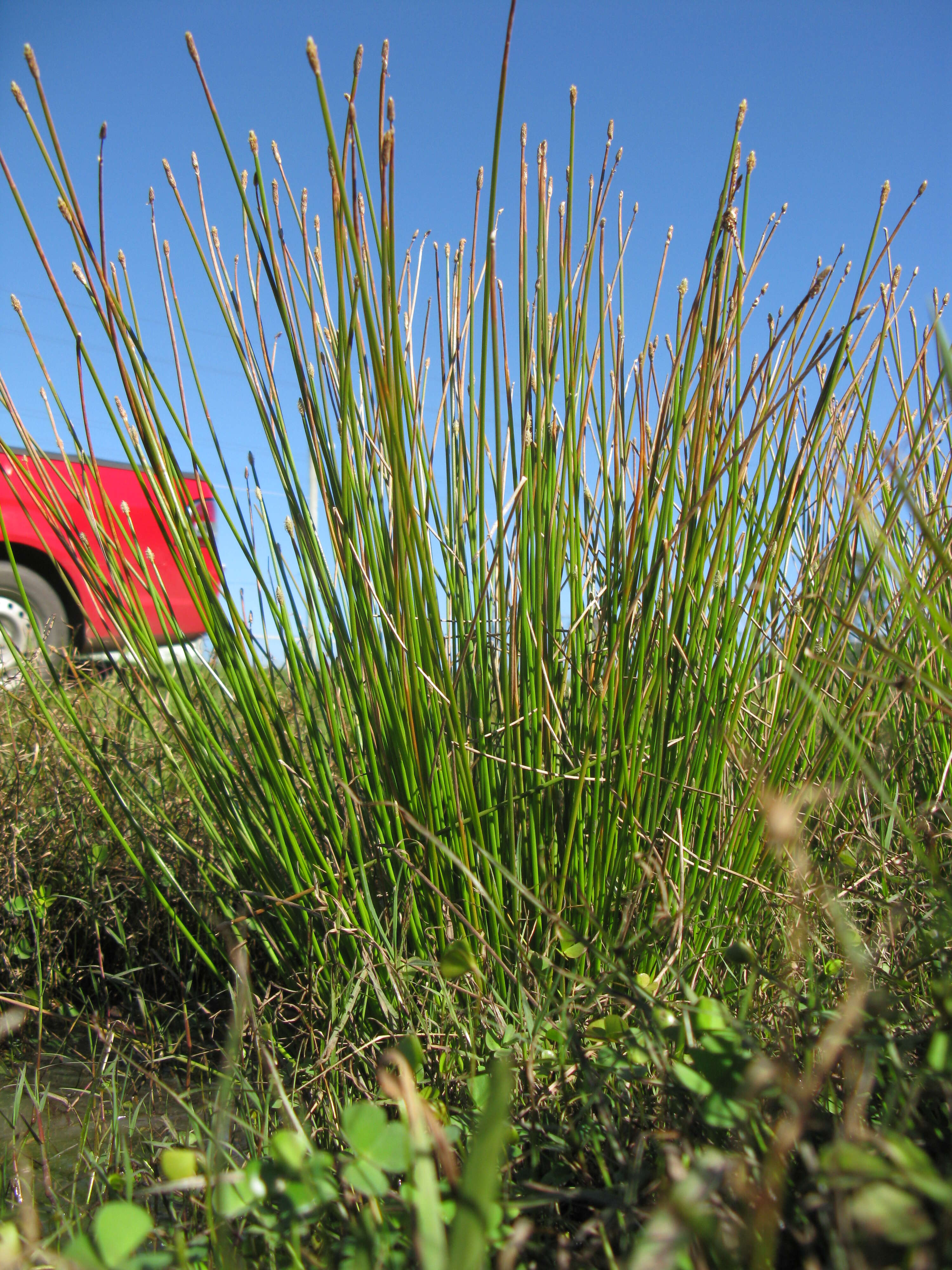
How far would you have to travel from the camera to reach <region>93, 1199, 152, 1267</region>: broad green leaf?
437 millimetres

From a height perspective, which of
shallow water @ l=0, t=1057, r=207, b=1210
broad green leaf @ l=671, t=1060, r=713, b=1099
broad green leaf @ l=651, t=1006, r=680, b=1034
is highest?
broad green leaf @ l=671, t=1060, r=713, b=1099

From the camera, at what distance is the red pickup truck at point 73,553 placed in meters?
0.98

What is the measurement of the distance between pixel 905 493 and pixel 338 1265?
647 millimetres

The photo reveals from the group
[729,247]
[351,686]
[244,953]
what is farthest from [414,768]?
[729,247]

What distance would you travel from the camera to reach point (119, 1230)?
451 millimetres

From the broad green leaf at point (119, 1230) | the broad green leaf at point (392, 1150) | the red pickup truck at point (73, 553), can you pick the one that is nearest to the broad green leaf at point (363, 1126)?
the broad green leaf at point (392, 1150)

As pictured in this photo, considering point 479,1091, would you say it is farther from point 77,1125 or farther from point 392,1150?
point 77,1125

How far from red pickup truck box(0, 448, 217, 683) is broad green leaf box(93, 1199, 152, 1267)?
0.61m

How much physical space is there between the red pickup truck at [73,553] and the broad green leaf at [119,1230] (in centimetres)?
61

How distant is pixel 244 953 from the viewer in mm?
760

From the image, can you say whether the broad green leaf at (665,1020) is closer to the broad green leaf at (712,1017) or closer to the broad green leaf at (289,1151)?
the broad green leaf at (712,1017)

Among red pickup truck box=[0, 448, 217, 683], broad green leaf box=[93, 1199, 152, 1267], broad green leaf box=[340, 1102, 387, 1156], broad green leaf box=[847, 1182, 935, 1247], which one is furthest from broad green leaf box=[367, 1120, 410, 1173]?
red pickup truck box=[0, 448, 217, 683]

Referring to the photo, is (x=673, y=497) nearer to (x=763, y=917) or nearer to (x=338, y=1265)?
(x=763, y=917)

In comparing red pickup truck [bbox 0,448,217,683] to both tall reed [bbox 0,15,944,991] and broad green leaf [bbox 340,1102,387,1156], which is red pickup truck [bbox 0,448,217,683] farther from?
broad green leaf [bbox 340,1102,387,1156]
